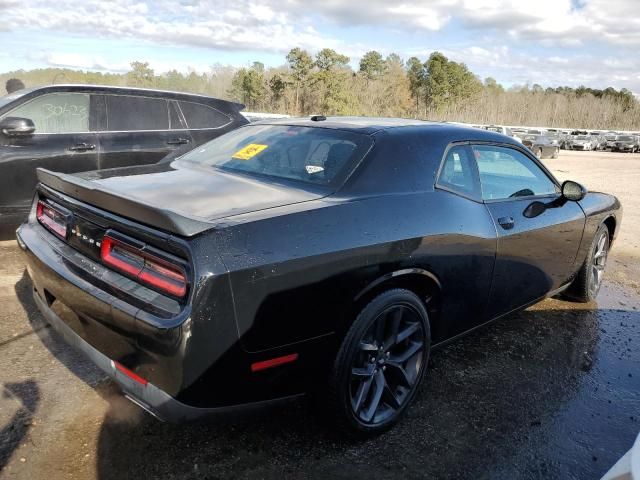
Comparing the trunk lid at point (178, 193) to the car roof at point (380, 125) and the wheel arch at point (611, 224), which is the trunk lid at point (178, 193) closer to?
the car roof at point (380, 125)

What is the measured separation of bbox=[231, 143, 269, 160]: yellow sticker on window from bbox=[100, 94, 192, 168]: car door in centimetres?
278

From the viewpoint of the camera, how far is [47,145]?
5090 mm

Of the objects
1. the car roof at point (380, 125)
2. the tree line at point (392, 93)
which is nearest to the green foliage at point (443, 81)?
the tree line at point (392, 93)

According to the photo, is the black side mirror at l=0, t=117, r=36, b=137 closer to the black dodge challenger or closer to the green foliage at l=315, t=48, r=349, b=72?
the black dodge challenger

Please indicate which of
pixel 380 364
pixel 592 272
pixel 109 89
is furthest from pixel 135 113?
pixel 592 272

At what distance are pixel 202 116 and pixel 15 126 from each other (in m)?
2.05

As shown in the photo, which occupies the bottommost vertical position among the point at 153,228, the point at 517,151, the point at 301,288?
the point at 301,288

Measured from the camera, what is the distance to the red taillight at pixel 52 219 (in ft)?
8.35

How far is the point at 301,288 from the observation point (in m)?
2.10

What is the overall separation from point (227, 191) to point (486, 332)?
246cm

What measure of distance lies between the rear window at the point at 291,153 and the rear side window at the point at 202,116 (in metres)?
2.83

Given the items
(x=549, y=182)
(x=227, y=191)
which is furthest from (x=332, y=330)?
(x=549, y=182)

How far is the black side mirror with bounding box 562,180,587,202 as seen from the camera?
3799mm

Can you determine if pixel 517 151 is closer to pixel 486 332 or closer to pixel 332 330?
pixel 486 332
